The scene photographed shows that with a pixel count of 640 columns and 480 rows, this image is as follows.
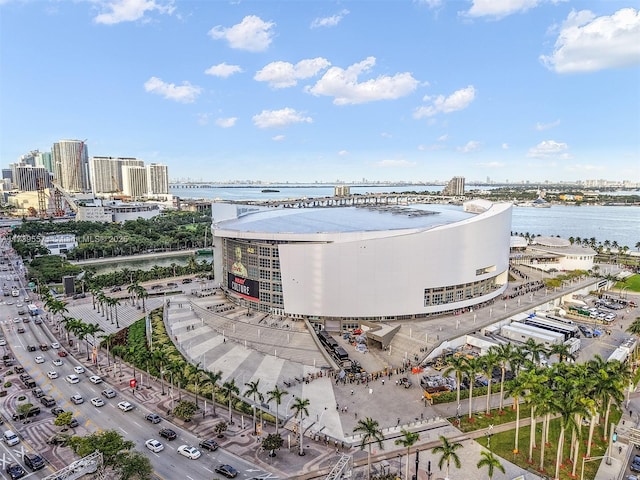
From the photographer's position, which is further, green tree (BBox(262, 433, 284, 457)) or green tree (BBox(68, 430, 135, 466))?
green tree (BBox(262, 433, 284, 457))

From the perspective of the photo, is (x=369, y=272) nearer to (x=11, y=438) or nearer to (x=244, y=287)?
(x=244, y=287)

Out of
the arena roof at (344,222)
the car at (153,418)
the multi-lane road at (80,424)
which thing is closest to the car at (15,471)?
the multi-lane road at (80,424)

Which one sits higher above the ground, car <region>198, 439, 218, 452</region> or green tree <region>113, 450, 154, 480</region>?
green tree <region>113, 450, 154, 480</region>

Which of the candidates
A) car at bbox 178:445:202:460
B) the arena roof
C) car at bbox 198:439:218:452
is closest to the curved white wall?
the arena roof

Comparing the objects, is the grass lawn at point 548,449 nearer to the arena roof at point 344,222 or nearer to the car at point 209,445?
the car at point 209,445

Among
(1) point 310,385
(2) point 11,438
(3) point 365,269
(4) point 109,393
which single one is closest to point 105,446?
(2) point 11,438

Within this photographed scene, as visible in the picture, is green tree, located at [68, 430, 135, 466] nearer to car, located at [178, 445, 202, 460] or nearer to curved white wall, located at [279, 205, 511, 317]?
car, located at [178, 445, 202, 460]

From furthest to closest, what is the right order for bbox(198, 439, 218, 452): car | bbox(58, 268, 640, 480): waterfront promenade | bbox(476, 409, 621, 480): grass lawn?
bbox(198, 439, 218, 452): car
bbox(58, 268, 640, 480): waterfront promenade
bbox(476, 409, 621, 480): grass lawn
